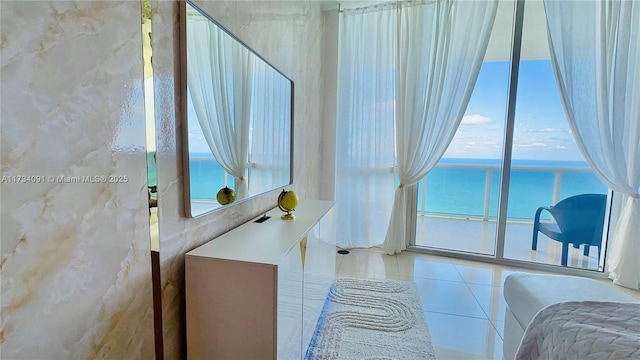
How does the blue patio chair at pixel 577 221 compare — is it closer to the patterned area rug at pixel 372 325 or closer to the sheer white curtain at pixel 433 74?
the sheer white curtain at pixel 433 74

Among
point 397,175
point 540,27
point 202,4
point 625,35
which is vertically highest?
point 540,27

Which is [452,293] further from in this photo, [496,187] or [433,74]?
[433,74]

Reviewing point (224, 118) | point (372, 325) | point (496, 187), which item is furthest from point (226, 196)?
point (496, 187)

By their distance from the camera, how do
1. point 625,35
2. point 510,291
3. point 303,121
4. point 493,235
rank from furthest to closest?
point 493,235 → point 303,121 → point 625,35 → point 510,291

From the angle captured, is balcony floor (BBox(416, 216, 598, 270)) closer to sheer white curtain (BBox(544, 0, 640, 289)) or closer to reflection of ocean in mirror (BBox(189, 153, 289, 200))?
sheer white curtain (BBox(544, 0, 640, 289))

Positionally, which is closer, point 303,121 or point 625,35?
point 625,35

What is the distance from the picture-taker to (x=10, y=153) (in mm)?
626

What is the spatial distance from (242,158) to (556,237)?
321 centimetres

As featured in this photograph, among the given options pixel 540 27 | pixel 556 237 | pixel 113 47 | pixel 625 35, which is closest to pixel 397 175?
pixel 556 237

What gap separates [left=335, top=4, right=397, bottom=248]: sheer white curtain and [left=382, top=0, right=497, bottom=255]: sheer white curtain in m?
0.14

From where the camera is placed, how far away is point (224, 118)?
58.3 inches

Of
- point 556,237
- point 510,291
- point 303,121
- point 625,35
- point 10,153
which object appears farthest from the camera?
point 556,237

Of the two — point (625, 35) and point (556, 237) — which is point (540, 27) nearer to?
point (625, 35)

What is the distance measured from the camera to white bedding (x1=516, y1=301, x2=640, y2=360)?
2.78 ft
